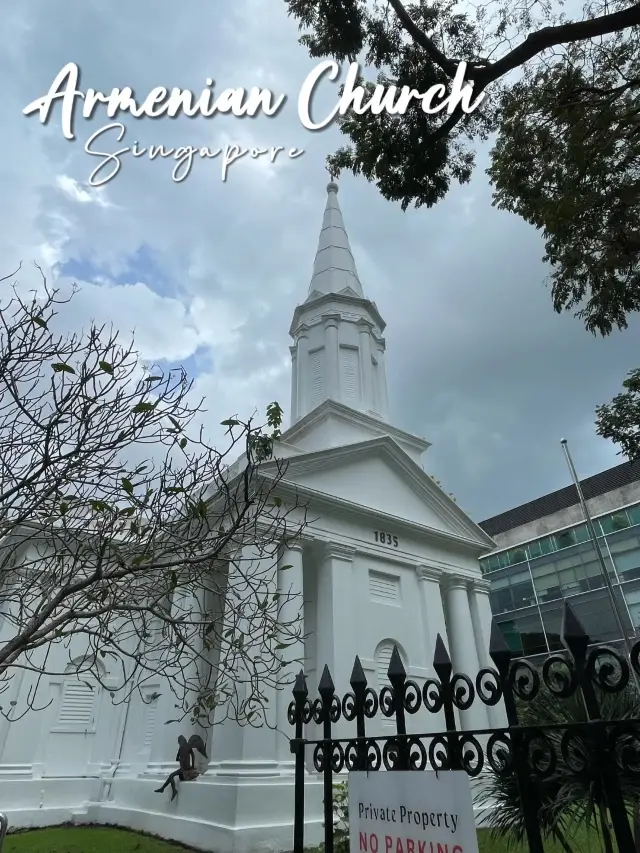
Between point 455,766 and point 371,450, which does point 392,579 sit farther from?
point 455,766

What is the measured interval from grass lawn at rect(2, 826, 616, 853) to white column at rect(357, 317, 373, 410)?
1364 centimetres

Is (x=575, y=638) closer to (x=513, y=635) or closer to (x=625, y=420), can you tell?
(x=625, y=420)

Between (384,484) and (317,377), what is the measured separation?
243 inches

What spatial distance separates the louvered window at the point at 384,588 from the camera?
50.1ft

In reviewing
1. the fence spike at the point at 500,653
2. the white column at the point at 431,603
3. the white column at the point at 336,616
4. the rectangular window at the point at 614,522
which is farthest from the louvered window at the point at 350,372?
the fence spike at the point at 500,653

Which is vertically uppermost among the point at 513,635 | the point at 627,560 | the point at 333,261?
the point at 333,261

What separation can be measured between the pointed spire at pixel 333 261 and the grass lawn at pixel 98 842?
19043mm

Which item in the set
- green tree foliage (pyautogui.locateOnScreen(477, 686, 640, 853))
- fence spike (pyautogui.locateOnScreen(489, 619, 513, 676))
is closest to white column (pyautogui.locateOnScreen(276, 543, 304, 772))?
green tree foliage (pyautogui.locateOnScreen(477, 686, 640, 853))

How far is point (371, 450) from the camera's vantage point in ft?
55.8

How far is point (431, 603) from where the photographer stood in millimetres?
16203

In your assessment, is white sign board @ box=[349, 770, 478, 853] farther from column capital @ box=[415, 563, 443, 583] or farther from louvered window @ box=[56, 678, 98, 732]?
louvered window @ box=[56, 678, 98, 732]

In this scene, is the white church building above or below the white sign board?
above

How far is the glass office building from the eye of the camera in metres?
26.6

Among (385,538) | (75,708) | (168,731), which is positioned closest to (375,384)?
(385,538)
